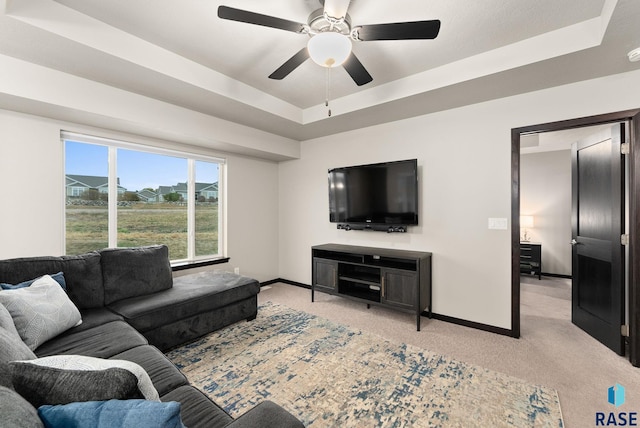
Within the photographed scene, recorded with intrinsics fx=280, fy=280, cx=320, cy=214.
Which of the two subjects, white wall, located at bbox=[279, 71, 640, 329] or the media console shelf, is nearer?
white wall, located at bbox=[279, 71, 640, 329]

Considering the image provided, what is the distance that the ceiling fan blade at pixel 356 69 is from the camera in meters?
2.06

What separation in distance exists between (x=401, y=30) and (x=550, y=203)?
5.45m

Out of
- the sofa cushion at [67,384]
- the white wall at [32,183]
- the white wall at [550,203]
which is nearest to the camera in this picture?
the sofa cushion at [67,384]

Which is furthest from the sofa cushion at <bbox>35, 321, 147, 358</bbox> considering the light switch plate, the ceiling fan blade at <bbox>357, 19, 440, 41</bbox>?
the light switch plate

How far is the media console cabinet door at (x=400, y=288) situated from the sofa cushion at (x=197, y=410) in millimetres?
2355

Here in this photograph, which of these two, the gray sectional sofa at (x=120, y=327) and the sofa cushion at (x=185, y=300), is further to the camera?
the sofa cushion at (x=185, y=300)

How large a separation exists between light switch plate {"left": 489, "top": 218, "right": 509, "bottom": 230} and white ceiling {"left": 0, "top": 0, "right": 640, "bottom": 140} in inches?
50.8

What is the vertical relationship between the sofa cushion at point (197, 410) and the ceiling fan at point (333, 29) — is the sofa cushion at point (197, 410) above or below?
below

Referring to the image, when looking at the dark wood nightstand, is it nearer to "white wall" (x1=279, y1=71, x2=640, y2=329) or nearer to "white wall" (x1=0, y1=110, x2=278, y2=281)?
"white wall" (x1=279, y1=71, x2=640, y2=329)

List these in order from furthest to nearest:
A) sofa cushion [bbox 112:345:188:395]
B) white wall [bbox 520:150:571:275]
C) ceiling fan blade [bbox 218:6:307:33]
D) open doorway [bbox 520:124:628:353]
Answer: white wall [bbox 520:150:571:275]
open doorway [bbox 520:124:628:353]
ceiling fan blade [bbox 218:6:307:33]
sofa cushion [bbox 112:345:188:395]

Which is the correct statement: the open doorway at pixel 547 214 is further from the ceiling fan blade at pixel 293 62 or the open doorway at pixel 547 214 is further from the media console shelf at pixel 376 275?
the ceiling fan blade at pixel 293 62

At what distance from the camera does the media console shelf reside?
3.12 meters

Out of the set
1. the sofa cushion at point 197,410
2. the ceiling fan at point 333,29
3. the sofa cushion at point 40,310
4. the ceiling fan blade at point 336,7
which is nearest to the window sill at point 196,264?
the sofa cushion at point 40,310

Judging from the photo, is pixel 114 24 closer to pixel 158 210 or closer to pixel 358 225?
pixel 158 210
